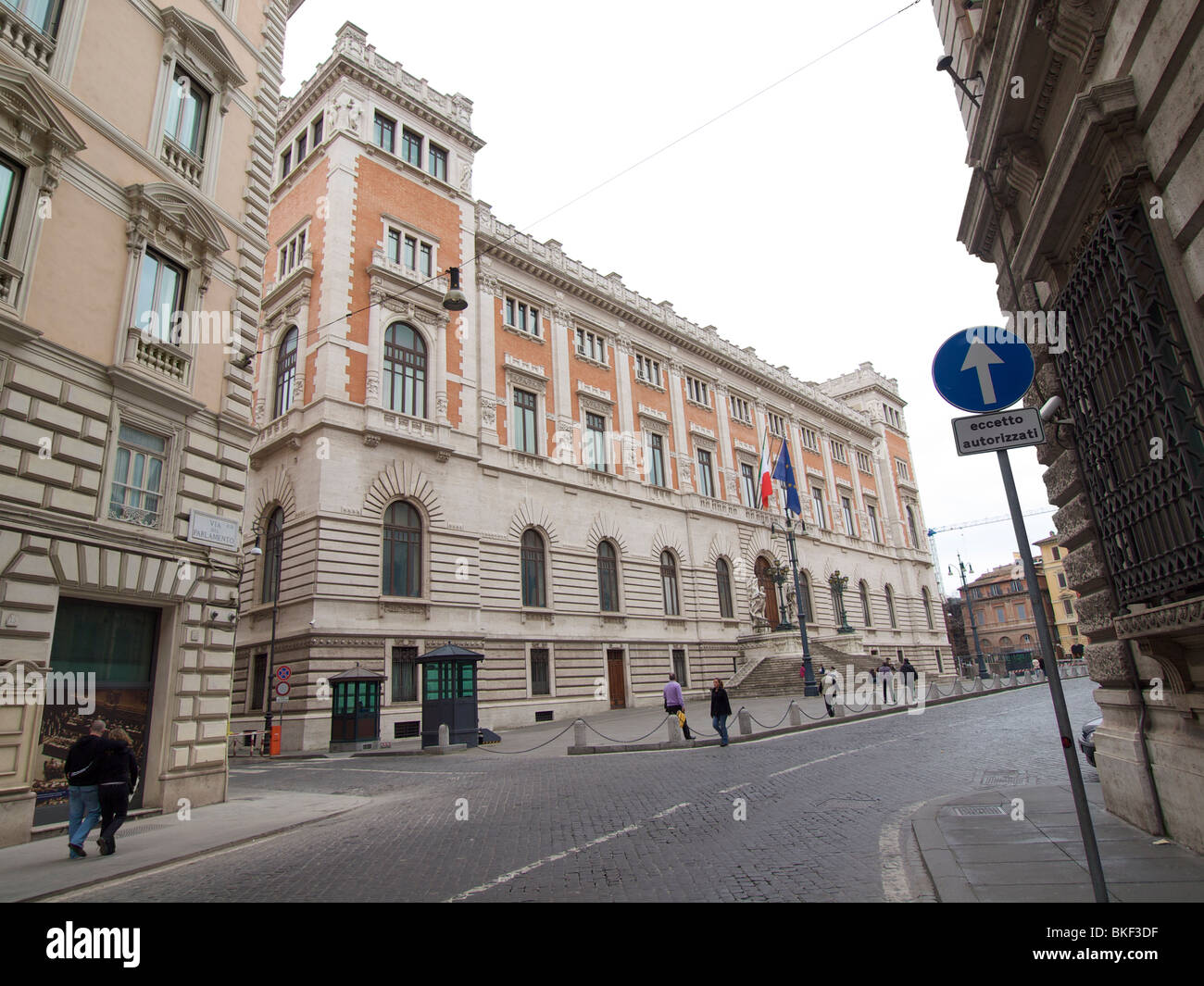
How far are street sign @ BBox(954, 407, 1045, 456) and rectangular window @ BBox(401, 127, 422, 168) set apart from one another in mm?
30562

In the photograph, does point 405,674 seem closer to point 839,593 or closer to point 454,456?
point 454,456

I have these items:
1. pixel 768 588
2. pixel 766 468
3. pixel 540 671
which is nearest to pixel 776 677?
pixel 768 588

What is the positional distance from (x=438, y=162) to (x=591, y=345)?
11018 mm

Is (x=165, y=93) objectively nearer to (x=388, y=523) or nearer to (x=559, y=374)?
(x=388, y=523)

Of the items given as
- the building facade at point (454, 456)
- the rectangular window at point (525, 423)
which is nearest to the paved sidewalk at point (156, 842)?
the building facade at point (454, 456)

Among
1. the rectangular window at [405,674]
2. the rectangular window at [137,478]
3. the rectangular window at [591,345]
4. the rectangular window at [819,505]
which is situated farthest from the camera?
the rectangular window at [819,505]

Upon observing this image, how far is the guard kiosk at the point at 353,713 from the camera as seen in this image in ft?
68.9

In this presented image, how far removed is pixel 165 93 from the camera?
43.8 feet

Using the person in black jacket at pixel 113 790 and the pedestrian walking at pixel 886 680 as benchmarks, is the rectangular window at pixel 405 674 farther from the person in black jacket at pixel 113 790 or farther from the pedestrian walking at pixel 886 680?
the pedestrian walking at pixel 886 680

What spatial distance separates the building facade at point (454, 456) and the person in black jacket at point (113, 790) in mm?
12656

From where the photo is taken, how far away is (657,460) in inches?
1511

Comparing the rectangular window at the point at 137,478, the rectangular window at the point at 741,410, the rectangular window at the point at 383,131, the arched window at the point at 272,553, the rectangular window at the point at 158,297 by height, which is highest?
the rectangular window at the point at 383,131
